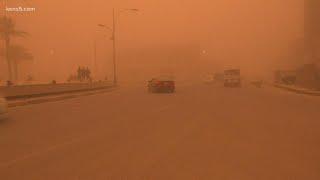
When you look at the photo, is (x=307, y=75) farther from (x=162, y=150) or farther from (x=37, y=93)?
(x=162, y=150)

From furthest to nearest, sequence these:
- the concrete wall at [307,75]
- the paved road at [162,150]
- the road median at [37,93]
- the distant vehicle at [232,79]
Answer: the distant vehicle at [232,79], the concrete wall at [307,75], the road median at [37,93], the paved road at [162,150]

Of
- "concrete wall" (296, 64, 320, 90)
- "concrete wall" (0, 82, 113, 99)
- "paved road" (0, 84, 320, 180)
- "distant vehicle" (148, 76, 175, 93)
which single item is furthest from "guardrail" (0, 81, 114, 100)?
"concrete wall" (296, 64, 320, 90)

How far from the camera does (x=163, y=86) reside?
4509 cm

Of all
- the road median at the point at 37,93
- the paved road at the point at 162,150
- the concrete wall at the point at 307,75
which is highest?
the concrete wall at the point at 307,75

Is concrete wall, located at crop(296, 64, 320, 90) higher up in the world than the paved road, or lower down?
higher up

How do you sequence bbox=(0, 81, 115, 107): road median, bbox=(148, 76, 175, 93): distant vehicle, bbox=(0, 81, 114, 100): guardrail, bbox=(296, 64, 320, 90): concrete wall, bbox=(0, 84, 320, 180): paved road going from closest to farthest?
bbox=(0, 84, 320, 180): paved road, bbox=(0, 81, 115, 107): road median, bbox=(0, 81, 114, 100): guardrail, bbox=(148, 76, 175, 93): distant vehicle, bbox=(296, 64, 320, 90): concrete wall

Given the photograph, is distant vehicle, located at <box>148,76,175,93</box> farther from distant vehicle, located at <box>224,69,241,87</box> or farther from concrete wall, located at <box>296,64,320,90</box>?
distant vehicle, located at <box>224,69,241,87</box>

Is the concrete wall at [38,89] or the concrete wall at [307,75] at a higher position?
the concrete wall at [307,75]

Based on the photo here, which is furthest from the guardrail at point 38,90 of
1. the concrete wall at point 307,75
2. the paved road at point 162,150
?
the concrete wall at point 307,75

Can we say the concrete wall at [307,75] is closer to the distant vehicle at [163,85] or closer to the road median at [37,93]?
the distant vehicle at [163,85]

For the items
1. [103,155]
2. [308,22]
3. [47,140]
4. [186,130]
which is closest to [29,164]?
[103,155]

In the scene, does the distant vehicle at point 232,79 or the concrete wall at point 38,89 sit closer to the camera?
the concrete wall at point 38,89

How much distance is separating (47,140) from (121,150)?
8.90 feet

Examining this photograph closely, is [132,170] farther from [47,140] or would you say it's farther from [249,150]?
[47,140]
